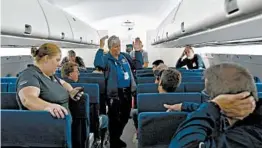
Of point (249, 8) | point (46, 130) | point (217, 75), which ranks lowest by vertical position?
point (46, 130)

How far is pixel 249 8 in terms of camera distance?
5.73 feet

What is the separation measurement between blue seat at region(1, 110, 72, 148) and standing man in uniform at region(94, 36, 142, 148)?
2671mm

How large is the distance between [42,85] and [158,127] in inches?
45.2

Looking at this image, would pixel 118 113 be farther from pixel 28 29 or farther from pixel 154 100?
pixel 154 100

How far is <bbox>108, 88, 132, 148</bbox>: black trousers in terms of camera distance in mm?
4965

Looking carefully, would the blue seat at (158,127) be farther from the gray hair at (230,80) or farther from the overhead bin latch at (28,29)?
the overhead bin latch at (28,29)

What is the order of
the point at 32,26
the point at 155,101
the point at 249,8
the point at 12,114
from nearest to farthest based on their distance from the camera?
the point at 249,8 → the point at 12,114 → the point at 155,101 → the point at 32,26

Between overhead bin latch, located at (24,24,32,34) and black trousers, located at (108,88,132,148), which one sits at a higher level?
overhead bin latch, located at (24,24,32,34)

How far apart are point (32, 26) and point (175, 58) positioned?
8516 millimetres

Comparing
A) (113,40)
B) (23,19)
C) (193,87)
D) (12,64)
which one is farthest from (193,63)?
(23,19)

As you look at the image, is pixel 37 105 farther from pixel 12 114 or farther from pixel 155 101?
pixel 155 101

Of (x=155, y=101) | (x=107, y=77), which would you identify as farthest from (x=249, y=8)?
Result: (x=107, y=77)

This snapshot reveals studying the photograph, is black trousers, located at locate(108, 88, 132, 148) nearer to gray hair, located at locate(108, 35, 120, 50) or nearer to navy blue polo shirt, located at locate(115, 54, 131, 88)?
navy blue polo shirt, located at locate(115, 54, 131, 88)

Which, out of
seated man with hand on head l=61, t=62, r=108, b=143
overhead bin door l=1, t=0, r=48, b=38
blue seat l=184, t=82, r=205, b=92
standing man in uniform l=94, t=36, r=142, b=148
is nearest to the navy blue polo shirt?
standing man in uniform l=94, t=36, r=142, b=148
